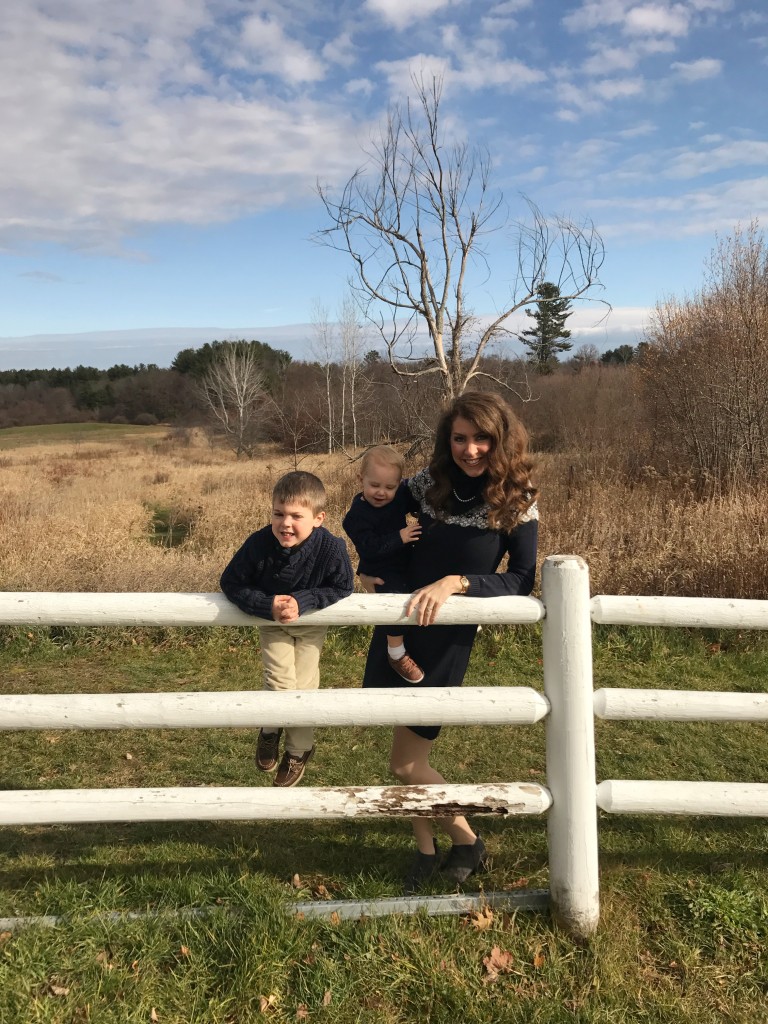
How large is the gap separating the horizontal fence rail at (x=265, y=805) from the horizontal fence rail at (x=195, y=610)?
1.94 ft

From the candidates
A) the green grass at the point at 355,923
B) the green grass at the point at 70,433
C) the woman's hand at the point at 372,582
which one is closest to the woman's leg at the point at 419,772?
the green grass at the point at 355,923

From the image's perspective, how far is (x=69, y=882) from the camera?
2795 millimetres

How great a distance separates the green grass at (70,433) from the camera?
55500 millimetres

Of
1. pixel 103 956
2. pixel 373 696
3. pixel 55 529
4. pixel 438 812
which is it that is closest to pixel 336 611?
pixel 373 696

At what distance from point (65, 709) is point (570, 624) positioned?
5.75 feet

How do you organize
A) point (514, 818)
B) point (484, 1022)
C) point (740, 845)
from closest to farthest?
point (484, 1022)
point (740, 845)
point (514, 818)

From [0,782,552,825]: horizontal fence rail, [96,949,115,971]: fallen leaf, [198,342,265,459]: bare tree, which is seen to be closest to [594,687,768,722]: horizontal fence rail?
[0,782,552,825]: horizontal fence rail

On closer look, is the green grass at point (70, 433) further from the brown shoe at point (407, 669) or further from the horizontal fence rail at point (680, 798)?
the horizontal fence rail at point (680, 798)

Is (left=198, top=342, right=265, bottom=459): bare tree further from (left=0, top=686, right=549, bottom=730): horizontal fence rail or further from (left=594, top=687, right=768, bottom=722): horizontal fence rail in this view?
(left=594, top=687, right=768, bottom=722): horizontal fence rail

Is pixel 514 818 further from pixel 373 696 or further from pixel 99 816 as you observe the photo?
pixel 99 816

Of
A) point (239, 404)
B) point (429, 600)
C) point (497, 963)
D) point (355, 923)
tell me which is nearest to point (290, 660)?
point (429, 600)

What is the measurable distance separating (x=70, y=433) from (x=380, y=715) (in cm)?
6566

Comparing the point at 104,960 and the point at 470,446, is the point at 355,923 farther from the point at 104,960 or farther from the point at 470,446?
the point at 470,446

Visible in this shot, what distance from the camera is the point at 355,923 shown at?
8.22ft
